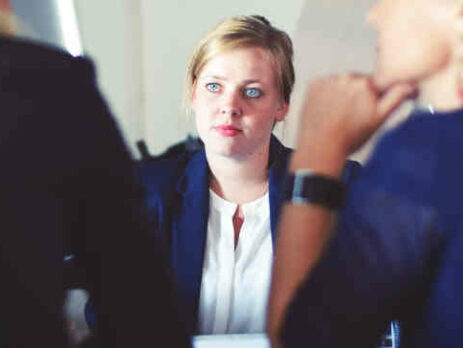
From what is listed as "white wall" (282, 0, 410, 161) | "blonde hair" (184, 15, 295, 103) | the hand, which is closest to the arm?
the hand

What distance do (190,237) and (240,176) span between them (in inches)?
5.6

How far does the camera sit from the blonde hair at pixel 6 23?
1.20 ft

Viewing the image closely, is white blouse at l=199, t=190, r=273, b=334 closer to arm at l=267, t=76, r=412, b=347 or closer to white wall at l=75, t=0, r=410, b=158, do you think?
white wall at l=75, t=0, r=410, b=158

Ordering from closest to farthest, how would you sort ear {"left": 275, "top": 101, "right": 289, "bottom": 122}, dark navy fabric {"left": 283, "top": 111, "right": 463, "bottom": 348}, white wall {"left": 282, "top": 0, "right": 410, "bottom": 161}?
dark navy fabric {"left": 283, "top": 111, "right": 463, "bottom": 348}
white wall {"left": 282, "top": 0, "right": 410, "bottom": 161}
ear {"left": 275, "top": 101, "right": 289, "bottom": 122}

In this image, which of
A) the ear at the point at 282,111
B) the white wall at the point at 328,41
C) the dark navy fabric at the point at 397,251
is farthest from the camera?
the ear at the point at 282,111

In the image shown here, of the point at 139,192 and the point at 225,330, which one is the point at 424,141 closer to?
the point at 139,192

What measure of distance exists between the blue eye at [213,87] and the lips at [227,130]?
2.1 inches

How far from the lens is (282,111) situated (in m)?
0.87

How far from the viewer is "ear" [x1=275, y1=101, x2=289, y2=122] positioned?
0.86 meters

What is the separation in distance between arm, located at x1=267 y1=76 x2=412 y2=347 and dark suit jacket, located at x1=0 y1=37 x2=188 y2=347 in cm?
11

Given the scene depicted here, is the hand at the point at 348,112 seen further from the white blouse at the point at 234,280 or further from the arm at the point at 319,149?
the white blouse at the point at 234,280

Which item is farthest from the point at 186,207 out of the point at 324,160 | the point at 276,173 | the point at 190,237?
the point at 324,160

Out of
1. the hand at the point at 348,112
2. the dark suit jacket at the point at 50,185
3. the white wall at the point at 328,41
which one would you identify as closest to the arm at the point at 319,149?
the hand at the point at 348,112

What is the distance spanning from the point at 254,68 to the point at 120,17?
199 millimetres
